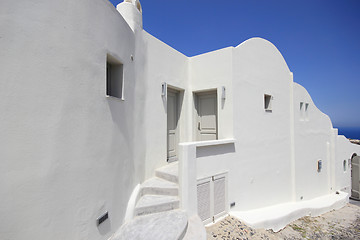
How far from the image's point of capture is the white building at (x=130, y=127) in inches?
77.1

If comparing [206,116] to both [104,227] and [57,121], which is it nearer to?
[104,227]

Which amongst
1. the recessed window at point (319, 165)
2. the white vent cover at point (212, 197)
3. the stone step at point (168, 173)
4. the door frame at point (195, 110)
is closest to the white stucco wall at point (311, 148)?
the recessed window at point (319, 165)

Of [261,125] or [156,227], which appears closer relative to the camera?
[156,227]

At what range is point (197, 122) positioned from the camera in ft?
22.8

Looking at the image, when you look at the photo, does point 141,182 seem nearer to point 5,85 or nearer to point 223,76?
point 5,85

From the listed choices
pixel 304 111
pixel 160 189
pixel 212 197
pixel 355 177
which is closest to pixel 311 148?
pixel 304 111

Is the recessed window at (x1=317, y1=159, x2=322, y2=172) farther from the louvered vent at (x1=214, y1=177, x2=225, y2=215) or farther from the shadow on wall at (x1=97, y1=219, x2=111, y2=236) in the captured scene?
the shadow on wall at (x1=97, y1=219, x2=111, y2=236)

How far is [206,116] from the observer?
6.88 m

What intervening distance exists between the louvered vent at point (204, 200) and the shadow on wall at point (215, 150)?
31.9 inches

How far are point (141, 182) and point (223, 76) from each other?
440 cm

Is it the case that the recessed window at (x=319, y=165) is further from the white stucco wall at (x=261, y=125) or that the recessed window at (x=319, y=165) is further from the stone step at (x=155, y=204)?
the stone step at (x=155, y=204)

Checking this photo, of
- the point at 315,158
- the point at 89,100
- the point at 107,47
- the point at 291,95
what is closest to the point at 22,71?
the point at 89,100

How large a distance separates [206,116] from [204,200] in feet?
10.5

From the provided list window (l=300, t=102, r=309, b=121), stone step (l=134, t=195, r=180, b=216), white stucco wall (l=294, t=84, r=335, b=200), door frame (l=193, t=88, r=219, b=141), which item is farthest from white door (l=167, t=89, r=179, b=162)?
window (l=300, t=102, r=309, b=121)
